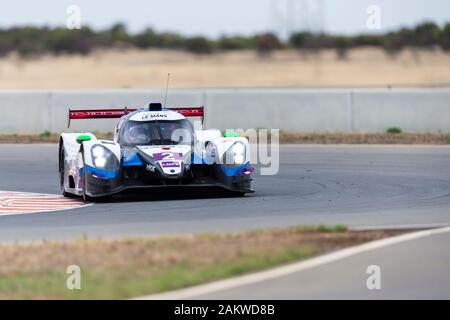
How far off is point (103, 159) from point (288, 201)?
245cm

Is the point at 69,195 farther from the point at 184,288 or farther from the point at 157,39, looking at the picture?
the point at 157,39

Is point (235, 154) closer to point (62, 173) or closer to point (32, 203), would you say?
point (32, 203)

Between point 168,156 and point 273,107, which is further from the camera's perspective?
point 273,107

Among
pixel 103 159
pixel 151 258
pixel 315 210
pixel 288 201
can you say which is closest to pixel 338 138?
pixel 288 201

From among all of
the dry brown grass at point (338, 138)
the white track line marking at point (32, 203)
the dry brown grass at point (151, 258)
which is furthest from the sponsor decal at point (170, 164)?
the dry brown grass at point (338, 138)

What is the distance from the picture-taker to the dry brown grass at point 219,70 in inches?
2127

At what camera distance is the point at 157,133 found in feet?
54.9

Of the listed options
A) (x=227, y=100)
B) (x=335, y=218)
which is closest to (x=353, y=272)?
(x=335, y=218)

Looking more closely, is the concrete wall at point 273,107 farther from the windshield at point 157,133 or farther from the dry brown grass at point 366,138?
the windshield at point 157,133

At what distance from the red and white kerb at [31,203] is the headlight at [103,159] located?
586mm

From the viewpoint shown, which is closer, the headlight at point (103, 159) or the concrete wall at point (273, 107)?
the headlight at point (103, 159)

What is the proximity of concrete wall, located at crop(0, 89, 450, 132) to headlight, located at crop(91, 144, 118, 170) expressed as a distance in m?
10.0
